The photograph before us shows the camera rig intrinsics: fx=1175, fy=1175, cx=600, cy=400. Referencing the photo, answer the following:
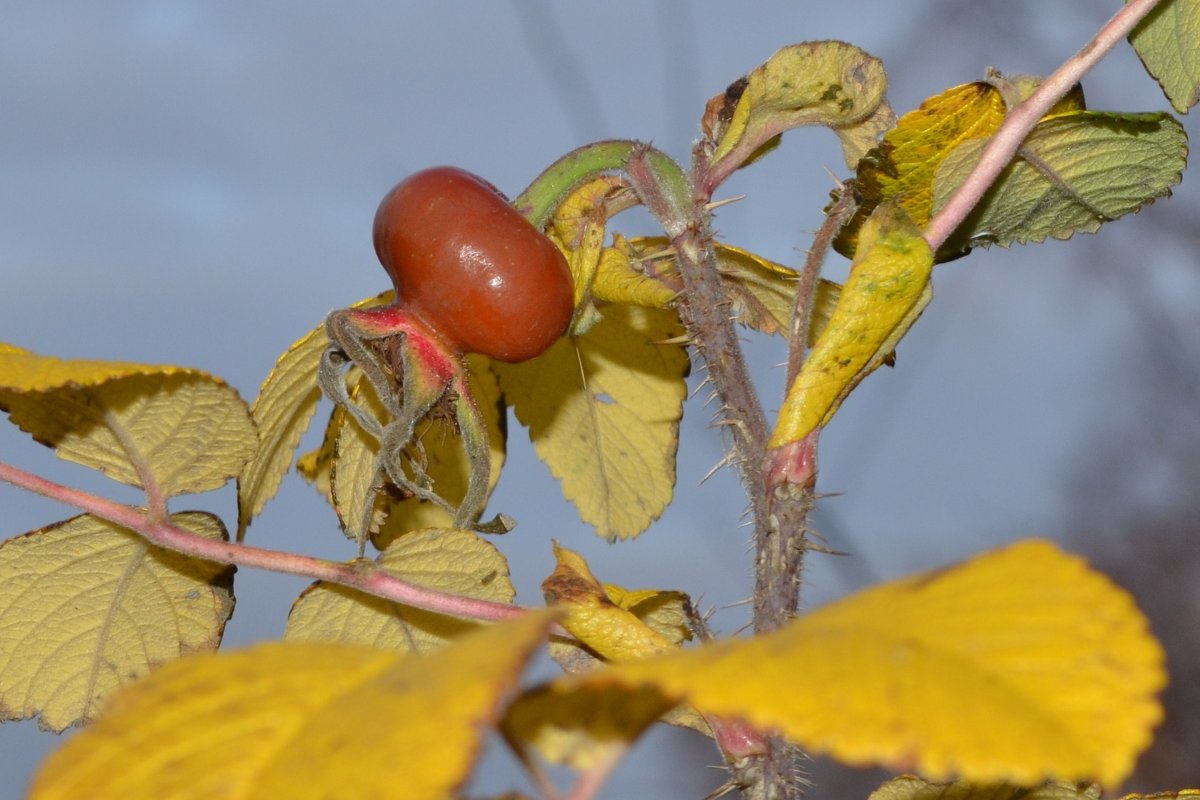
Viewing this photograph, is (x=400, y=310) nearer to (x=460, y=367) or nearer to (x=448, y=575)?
(x=460, y=367)

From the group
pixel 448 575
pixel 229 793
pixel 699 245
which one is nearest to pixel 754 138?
pixel 699 245

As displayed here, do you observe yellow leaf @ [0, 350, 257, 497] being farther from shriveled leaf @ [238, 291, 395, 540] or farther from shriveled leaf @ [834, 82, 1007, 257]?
shriveled leaf @ [834, 82, 1007, 257]

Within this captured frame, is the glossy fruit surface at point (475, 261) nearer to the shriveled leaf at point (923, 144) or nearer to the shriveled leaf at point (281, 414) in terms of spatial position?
the shriveled leaf at point (281, 414)

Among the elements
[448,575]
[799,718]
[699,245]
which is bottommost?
[799,718]

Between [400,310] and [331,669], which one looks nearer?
[331,669]

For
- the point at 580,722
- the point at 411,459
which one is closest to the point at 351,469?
the point at 411,459

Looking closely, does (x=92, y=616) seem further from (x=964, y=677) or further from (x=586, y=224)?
(x=964, y=677)
